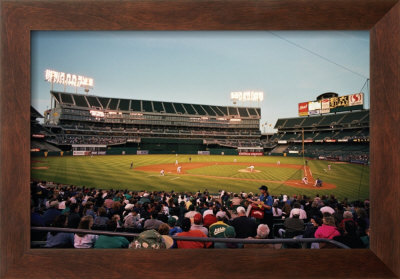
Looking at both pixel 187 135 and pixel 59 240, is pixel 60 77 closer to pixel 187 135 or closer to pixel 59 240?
pixel 59 240

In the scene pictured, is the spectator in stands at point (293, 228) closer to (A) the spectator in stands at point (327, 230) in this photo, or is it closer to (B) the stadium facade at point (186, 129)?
(A) the spectator in stands at point (327, 230)

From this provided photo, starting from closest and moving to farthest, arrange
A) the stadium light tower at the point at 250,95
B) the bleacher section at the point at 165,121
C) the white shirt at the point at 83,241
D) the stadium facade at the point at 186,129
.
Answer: the white shirt at the point at 83,241, the stadium light tower at the point at 250,95, the stadium facade at the point at 186,129, the bleacher section at the point at 165,121

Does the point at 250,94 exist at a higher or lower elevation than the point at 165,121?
lower

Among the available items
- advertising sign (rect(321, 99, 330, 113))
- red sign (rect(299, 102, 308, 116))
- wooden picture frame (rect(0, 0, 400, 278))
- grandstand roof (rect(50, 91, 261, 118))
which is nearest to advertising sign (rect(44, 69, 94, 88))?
wooden picture frame (rect(0, 0, 400, 278))

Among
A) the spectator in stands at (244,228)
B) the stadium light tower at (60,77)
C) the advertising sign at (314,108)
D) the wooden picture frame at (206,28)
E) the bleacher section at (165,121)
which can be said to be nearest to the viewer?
the wooden picture frame at (206,28)

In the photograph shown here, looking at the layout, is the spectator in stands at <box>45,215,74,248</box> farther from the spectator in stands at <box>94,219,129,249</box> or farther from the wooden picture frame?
the spectator in stands at <box>94,219,129,249</box>

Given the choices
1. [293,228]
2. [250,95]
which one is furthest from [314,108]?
[293,228]

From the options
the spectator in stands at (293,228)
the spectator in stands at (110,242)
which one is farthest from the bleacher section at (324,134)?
the spectator in stands at (110,242)
